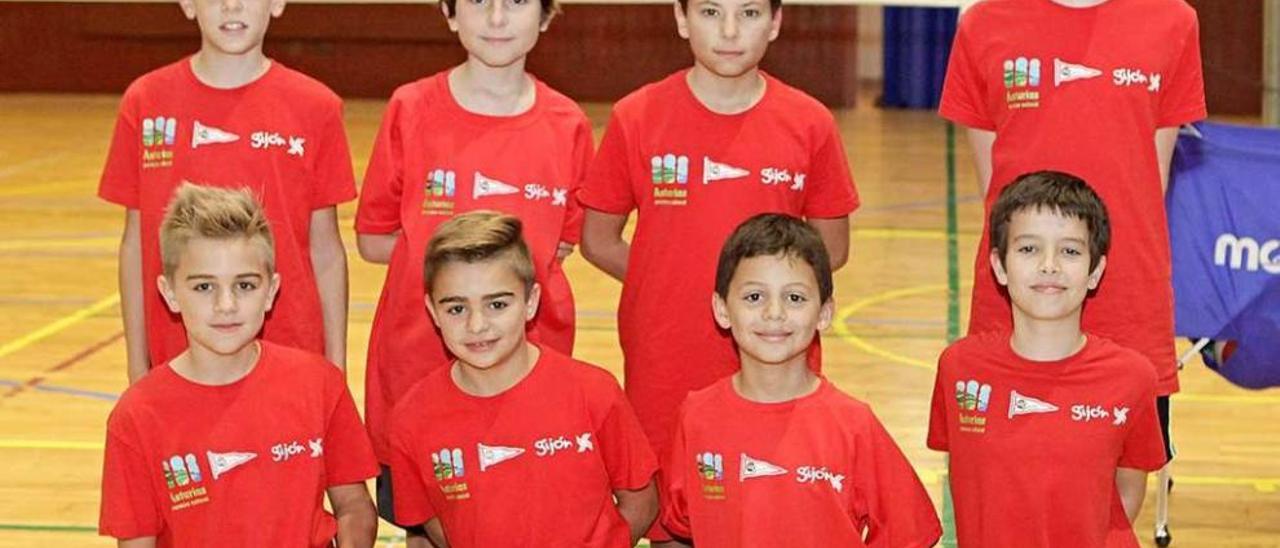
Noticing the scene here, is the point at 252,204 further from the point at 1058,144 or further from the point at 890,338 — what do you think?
the point at 890,338

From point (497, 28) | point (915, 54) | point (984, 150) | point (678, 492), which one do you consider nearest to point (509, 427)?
point (678, 492)

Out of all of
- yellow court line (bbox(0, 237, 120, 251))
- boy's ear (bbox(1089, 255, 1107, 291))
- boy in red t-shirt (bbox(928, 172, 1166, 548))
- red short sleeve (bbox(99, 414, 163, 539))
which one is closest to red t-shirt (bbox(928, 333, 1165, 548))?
boy in red t-shirt (bbox(928, 172, 1166, 548))

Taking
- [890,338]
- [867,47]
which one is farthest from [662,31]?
[890,338]

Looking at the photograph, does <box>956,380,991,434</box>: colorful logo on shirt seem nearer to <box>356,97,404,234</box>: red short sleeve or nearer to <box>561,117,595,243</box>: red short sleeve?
<box>561,117,595,243</box>: red short sleeve

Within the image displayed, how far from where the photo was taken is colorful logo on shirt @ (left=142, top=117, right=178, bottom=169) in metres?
3.94

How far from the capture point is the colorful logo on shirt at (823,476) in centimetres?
342

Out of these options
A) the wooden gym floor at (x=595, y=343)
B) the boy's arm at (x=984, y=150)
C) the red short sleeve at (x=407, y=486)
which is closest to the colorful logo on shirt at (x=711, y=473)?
the red short sleeve at (x=407, y=486)

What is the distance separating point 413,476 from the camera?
367cm

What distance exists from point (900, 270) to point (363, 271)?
2.34 metres

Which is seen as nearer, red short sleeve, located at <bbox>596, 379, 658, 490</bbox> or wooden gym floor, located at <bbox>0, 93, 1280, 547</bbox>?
red short sleeve, located at <bbox>596, 379, 658, 490</bbox>

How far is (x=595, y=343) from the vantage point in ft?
24.0

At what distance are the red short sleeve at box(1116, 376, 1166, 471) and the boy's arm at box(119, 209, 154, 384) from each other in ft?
6.31

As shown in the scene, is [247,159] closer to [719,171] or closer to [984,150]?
[719,171]

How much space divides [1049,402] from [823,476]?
451mm
